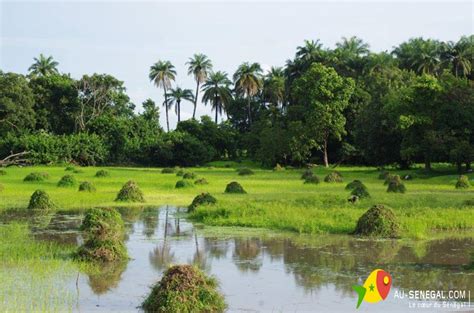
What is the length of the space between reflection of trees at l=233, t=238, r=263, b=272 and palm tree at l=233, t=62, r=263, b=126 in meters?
70.6

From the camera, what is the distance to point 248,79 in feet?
289

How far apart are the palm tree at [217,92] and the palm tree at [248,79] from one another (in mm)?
2044

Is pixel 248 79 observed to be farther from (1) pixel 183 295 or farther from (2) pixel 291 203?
(1) pixel 183 295

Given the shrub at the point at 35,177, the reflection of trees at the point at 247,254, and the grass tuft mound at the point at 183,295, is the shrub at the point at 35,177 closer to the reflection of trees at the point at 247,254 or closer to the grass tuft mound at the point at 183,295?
the reflection of trees at the point at 247,254

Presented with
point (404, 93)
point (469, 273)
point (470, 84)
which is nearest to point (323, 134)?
point (404, 93)

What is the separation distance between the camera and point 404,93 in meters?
52.9

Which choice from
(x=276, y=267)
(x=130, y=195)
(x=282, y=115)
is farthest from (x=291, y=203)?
(x=282, y=115)

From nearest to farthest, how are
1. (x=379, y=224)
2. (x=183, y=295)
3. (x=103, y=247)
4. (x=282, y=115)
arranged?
(x=183, y=295) < (x=103, y=247) < (x=379, y=224) < (x=282, y=115)

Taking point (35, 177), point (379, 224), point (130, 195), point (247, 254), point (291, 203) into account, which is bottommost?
point (247, 254)

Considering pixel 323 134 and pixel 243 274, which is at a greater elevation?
pixel 323 134

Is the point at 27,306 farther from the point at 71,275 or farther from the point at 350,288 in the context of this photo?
the point at 350,288

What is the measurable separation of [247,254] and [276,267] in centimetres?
172

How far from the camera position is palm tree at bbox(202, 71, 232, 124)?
90438 millimetres

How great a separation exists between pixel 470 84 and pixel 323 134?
1693 cm
